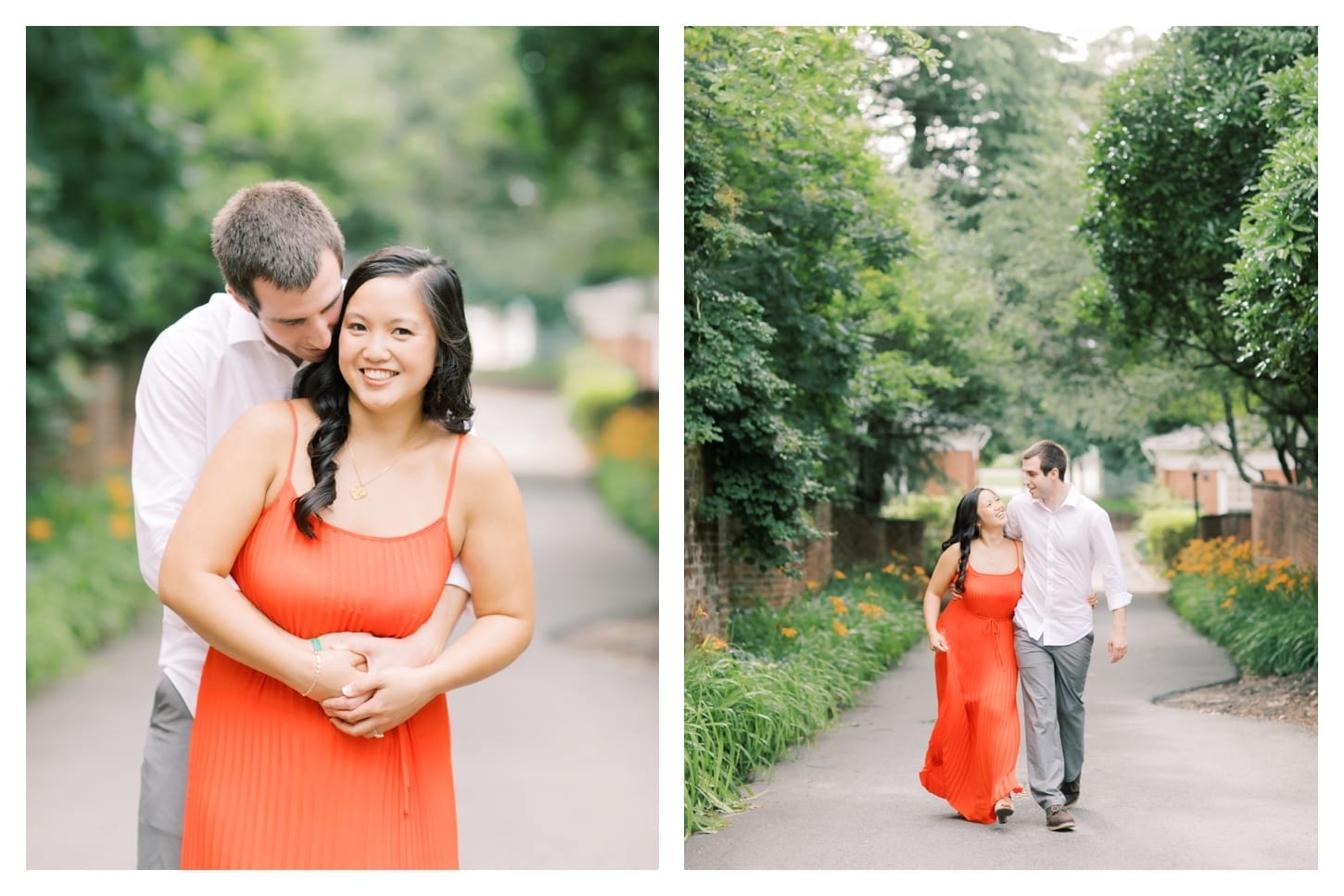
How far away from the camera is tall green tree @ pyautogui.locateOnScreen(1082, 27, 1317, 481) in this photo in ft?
11.5

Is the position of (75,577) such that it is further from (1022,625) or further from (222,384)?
(1022,625)

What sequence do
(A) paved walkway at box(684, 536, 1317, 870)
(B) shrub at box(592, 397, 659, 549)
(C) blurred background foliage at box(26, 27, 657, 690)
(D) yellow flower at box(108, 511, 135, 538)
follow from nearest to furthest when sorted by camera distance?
(A) paved walkway at box(684, 536, 1317, 870) → (C) blurred background foliage at box(26, 27, 657, 690) → (D) yellow flower at box(108, 511, 135, 538) → (B) shrub at box(592, 397, 659, 549)

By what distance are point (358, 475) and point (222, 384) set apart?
38cm

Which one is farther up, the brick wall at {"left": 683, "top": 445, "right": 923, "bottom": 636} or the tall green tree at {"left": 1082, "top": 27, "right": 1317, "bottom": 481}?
the tall green tree at {"left": 1082, "top": 27, "right": 1317, "bottom": 481}

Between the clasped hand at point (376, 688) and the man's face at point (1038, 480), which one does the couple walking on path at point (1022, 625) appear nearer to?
the man's face at point (1038, 480)

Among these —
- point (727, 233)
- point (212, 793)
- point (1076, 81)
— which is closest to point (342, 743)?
point (212, 793)

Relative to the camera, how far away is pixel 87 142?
23.3 ft

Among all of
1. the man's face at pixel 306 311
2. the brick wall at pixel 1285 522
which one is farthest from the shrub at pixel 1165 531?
the man's face at pixel 306 311

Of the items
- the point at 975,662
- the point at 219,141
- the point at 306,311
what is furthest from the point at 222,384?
the point at 219,141

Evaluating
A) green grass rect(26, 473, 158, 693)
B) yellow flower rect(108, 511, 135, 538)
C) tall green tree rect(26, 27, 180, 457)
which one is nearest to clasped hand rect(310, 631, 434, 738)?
green grass rect(26, 473, 158, 693)

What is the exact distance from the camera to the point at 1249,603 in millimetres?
3479

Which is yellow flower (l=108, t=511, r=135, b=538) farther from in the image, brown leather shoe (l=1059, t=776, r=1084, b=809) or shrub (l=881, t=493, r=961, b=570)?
brown leather shoe (l=1059, t=776, r=1084, b=809)

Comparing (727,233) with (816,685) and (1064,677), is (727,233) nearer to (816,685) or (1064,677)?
(816,685)
